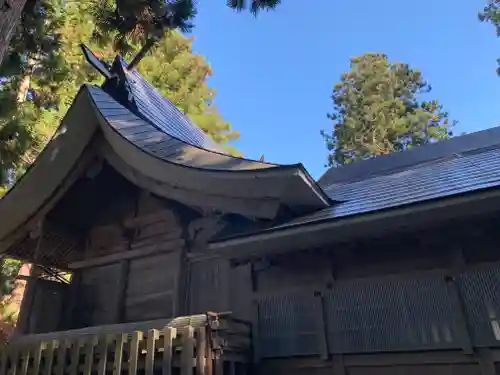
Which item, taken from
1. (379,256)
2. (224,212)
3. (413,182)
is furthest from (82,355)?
(413,182)

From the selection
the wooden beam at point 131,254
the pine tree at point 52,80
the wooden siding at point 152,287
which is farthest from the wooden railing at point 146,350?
the pine tree at point 52,80

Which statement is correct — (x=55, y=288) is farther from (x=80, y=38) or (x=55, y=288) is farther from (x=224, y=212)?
(x=80, y=38)

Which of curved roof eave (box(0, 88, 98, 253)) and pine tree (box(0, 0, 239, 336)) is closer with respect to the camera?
curved roof eave (box(0, 88, 98, 253))

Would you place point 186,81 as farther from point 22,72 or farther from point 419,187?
point 419,187

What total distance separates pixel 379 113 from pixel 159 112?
67.9ft

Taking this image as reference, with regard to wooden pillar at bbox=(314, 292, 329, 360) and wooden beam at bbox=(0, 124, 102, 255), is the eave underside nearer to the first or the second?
wooden beam at bbox=(0, 124, 102, 255)

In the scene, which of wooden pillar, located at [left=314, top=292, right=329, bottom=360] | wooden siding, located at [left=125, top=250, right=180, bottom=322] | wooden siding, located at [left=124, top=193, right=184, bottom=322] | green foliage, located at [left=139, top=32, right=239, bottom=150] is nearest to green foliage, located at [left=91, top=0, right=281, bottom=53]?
wooden siding, located at [left=124, top=193, right=184, bottom=322]

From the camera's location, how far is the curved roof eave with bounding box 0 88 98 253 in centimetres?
652

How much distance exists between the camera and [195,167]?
520 centimetres

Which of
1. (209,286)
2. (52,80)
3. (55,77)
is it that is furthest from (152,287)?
(52,80)

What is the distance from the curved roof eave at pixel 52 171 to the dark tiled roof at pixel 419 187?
12.2 ft

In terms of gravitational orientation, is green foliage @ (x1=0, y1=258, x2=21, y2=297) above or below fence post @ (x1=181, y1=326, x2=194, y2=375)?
above

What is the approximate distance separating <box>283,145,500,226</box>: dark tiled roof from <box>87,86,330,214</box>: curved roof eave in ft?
1.18

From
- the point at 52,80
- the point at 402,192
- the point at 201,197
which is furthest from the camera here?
the point at 52,80
